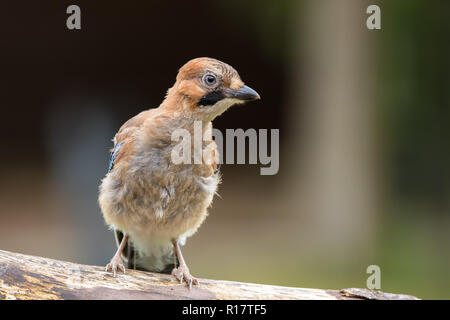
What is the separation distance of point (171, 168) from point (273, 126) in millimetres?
7978

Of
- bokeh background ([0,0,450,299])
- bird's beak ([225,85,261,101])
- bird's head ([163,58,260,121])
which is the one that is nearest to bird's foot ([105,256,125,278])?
bird's head ([163,58,260,121])

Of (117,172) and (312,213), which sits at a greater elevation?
(117,172)

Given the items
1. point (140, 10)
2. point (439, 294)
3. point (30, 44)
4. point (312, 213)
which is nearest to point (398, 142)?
point (312, 213)

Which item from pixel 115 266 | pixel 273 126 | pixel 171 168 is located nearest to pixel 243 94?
pixel 171 168

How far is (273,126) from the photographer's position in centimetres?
1233

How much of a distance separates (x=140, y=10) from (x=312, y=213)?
4.68 m

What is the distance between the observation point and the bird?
4410 mm

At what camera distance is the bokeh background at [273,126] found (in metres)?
9.03

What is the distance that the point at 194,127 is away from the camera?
452cm

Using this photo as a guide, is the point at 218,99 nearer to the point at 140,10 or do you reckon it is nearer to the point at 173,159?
the point at 173,159

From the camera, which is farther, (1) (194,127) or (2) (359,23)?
(2) (359,23)

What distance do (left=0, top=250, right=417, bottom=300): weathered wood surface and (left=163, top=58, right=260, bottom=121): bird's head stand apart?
3.79 ft

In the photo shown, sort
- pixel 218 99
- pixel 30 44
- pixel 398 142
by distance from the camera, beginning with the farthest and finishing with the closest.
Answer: pixel 30 44, pixel 398 142, pixel 218 99

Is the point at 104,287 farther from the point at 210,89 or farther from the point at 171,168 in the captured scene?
the point at 210,89
